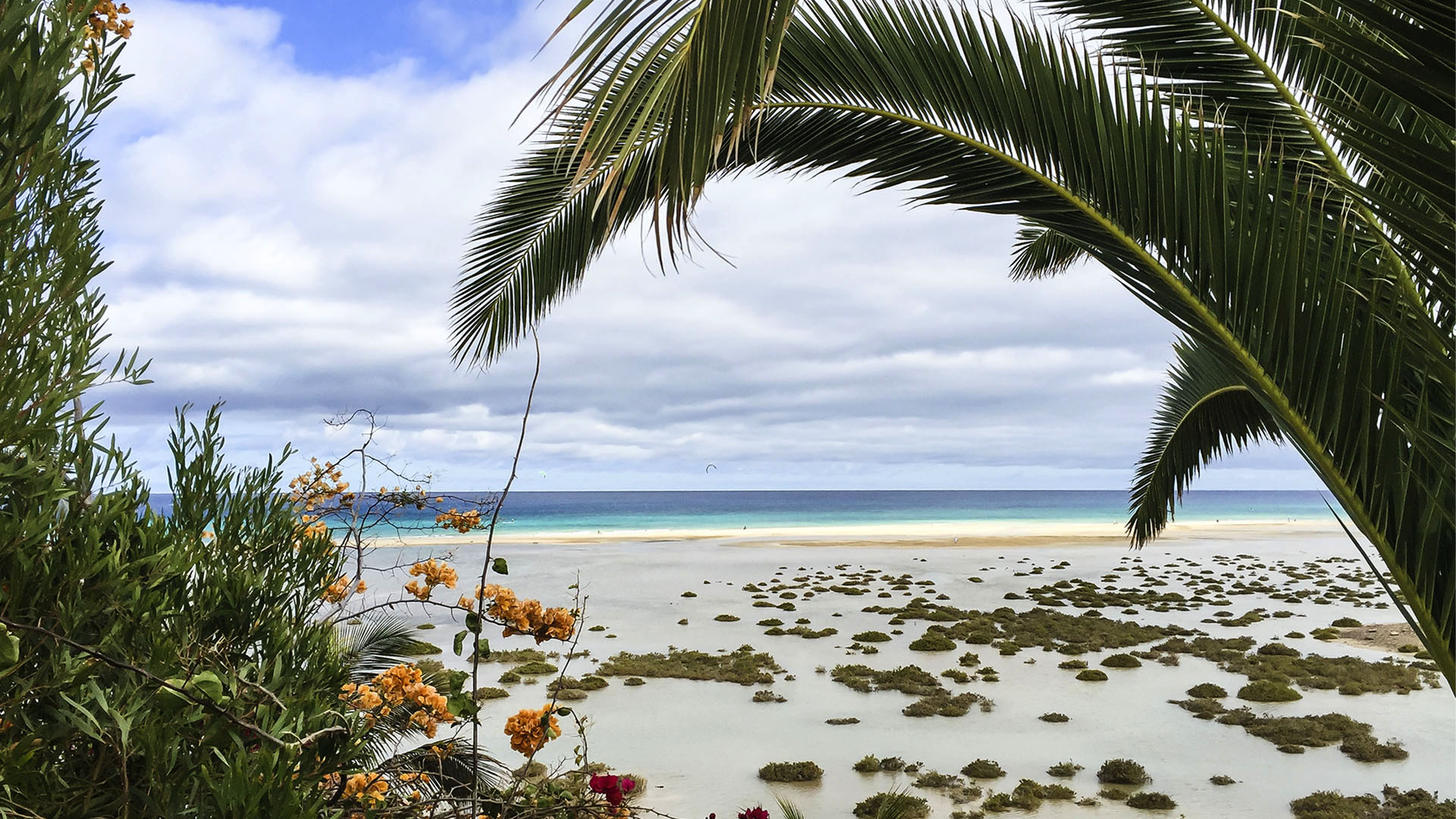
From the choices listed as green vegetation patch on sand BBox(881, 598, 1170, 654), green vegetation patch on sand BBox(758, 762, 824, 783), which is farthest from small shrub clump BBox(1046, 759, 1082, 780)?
green vegetation patch on sand BBox(881, 598, 1170, 654)

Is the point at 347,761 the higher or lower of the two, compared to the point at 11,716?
lower

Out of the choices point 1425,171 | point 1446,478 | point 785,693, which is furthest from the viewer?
point 785,693

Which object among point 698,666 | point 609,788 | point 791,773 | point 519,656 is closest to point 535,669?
point 519,656

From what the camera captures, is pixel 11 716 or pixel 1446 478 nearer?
pixel 11 716

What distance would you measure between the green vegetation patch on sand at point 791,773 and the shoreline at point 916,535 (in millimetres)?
26095

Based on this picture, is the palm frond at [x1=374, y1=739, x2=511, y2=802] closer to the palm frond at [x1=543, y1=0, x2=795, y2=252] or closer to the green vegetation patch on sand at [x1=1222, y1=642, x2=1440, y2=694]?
the palm frond at [x1=543, y1=0, x2=795, y2=252]

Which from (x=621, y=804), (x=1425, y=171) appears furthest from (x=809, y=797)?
(x=1425, y=171)

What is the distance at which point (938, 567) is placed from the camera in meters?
27.2

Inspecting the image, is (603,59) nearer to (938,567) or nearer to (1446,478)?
(1446,478)

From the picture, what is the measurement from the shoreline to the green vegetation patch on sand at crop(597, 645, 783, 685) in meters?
20.8

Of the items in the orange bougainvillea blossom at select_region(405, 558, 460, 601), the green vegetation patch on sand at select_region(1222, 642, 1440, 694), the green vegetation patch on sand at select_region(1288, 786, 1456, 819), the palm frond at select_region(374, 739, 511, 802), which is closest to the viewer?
the palm frond at select_region(374, 739, 511, 802)

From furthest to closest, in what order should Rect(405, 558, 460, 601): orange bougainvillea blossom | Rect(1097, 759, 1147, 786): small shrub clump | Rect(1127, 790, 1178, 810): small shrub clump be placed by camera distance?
Rect(1097, 759, 1147, 786): small shrub clump
Rect(1127, 790, 1178, 810): small shrub clump
Rect(405, 558, 460, 601): orange bougainvillea blossom

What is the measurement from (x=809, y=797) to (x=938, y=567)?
67.1 feet

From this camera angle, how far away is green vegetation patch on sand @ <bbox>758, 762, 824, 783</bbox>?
8.16 meters
